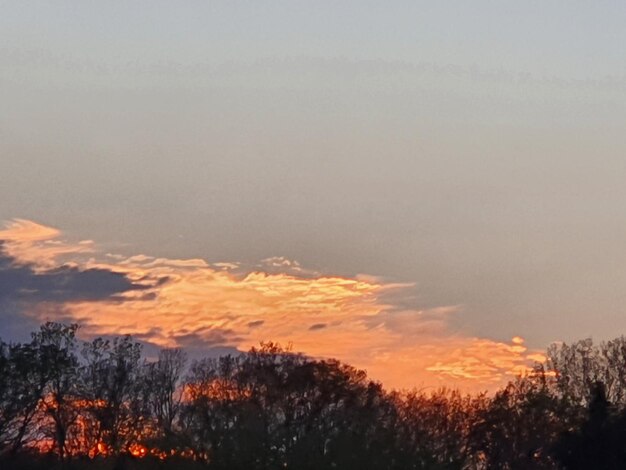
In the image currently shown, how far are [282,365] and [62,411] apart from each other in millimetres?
15598

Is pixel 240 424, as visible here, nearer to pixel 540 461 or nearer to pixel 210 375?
pixel 210 375

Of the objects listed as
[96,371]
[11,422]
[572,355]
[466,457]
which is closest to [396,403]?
[466,457]

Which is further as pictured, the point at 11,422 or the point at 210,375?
the point at 210,375

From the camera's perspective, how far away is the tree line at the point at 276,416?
6303 centimetres

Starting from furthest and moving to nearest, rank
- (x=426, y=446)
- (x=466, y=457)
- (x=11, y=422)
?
(x=466, y=457) → (x=426, y=446) → (x=11, y=422)

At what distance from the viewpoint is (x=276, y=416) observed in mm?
72938

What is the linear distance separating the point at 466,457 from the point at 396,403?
749 cm

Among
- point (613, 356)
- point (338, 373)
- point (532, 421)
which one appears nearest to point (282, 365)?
point (338, 373)

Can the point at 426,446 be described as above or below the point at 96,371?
below

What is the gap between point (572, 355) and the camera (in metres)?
82.5

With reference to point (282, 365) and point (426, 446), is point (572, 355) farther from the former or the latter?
point (282, 365)

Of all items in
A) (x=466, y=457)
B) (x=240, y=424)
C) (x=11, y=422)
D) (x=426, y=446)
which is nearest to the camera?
(x=240, y=424)

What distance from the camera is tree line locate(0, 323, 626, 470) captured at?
63.0 metres

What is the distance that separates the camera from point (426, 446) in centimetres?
7638
